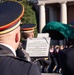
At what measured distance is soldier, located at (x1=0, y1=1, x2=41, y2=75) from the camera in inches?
93.7

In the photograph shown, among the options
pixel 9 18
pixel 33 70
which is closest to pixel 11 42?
pixel 9 18

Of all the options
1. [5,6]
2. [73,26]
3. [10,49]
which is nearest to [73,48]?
[73,26]

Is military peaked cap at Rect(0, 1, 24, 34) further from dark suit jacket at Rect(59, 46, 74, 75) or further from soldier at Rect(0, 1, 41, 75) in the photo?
dark suit jacket at Rect(59, 46, 74, 75)

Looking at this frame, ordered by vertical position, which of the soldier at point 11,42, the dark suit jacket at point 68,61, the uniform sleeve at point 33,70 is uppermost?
the soldier at point 11,42

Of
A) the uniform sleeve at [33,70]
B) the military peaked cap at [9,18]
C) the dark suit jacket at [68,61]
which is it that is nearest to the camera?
the uniform sleeve at [33,70]

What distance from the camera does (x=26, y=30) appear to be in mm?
6441

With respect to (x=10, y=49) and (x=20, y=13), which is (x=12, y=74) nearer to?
(x=10, y=49)

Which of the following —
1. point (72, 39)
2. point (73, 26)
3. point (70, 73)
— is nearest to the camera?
point (70, 73)

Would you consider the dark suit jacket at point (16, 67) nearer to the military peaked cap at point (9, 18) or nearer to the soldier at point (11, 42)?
the soldier at point (11, 42)

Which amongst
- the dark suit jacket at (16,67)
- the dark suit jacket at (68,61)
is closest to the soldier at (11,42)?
the dark suit jacket at (16,67)

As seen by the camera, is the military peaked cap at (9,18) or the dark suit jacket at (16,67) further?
the military peaked cap at (9,18)

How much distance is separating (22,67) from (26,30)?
407 centimetres

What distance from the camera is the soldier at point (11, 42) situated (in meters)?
2.38

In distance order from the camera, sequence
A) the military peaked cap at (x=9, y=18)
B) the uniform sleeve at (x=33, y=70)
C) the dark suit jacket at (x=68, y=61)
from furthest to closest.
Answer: the dark suit jacket at (x=68, y=61) < the military peaked cap at (x=9, y=18) < the uniform sleeve at (x=33, y=70)
